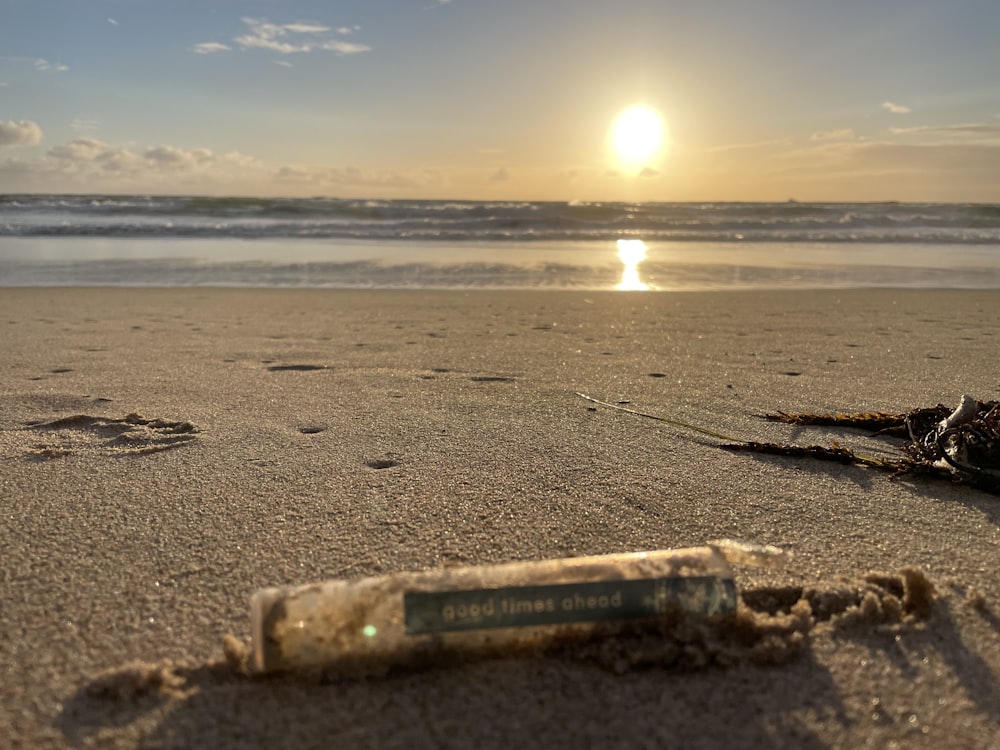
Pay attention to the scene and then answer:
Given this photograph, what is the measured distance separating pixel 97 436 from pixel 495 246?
10344mm

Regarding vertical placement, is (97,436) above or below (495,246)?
below

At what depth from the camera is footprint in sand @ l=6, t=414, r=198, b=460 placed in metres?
2.01

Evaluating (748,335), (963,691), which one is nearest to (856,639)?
(963,691)

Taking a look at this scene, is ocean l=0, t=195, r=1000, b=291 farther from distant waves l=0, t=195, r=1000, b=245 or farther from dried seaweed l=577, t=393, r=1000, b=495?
dried seaweed l=577, t=393, r=1000, b=495

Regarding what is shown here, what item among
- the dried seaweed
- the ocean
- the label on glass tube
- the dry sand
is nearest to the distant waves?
the ocean

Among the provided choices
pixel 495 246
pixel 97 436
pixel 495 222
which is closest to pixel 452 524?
Result: pixel 97 436

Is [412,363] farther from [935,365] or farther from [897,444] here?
[935,365]

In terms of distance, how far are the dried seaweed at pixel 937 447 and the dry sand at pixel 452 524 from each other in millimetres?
48

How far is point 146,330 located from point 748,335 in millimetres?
3517

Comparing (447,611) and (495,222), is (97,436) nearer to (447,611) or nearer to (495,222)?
(447,611)

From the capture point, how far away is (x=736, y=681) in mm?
1049

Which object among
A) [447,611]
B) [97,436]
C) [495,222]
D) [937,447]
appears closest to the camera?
[447,611]

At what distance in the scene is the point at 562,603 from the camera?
1.05 m

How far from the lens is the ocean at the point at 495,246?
25.4 feet
